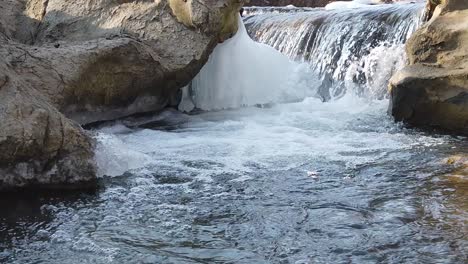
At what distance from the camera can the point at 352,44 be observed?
412 inches

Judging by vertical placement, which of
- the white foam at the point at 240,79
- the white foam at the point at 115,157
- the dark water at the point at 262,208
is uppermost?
the white foam at the point at 240,79

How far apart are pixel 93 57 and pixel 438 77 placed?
4.02 m

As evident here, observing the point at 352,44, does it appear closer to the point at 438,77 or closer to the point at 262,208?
the point at 438,77

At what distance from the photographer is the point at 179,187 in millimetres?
5113

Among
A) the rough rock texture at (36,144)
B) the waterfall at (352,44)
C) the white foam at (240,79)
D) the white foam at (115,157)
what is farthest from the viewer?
the waterfall at (352,44)

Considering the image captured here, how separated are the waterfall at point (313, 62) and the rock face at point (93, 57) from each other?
0.57 meters

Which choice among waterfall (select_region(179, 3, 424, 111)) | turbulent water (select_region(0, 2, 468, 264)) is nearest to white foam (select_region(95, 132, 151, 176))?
turbulent water (select_region(0, 2, 468, 264))

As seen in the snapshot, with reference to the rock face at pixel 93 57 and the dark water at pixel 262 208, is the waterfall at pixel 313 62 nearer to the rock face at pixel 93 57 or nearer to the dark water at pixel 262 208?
the rock face at pixel 93 57

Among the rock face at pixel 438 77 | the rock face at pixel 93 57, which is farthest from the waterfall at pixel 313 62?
the rock face at pixel 438 77

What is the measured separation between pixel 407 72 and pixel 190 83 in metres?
3.54

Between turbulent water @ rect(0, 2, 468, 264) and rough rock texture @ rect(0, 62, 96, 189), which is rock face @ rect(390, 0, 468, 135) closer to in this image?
turbulent water @ rect(0, 2, 468, 264)

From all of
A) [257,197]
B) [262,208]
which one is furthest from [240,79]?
[262,208]

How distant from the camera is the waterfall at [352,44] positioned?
974 cm

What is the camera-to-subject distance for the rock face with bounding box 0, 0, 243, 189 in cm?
518
